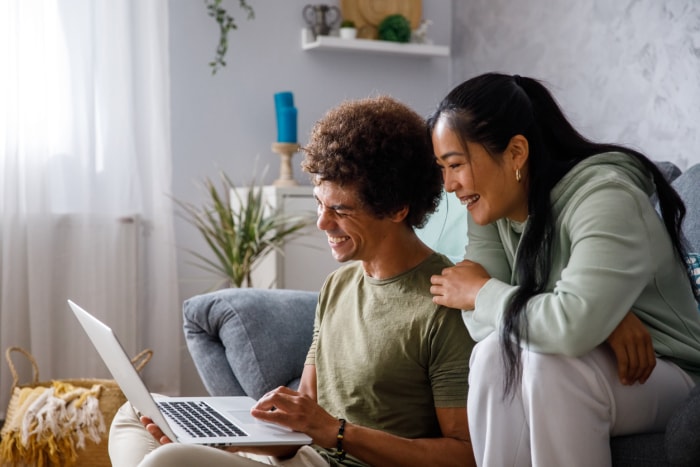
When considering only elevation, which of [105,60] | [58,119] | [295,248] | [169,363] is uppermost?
[105,60]

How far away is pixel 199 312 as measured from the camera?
225 cm

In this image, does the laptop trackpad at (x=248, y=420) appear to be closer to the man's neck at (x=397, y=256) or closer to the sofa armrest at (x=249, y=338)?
the man's neck at (x=397, y=256)

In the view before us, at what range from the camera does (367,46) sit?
3887 mm

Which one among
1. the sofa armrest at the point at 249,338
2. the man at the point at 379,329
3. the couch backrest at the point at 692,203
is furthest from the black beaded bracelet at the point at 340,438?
the couch backrest at the point at 692,203

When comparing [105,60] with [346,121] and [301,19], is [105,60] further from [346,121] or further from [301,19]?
[346,121]

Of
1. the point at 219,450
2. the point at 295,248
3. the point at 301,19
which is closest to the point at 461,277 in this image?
the point at 219,450

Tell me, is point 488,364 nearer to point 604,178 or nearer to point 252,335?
point 604,178

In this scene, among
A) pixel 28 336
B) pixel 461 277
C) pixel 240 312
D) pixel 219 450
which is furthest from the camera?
pixel 28 336

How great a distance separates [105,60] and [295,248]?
1.01m

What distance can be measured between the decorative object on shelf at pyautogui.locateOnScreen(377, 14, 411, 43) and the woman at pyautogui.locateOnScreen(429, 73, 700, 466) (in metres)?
2.51

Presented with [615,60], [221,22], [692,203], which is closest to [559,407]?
[692,203]

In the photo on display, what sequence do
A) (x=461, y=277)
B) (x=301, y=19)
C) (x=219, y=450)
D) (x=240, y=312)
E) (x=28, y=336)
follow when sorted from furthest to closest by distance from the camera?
(x=301, y=19)
(x=28, y=336)
(x=240, y=312)
(x=461, y=277)
(x=219, y=450)

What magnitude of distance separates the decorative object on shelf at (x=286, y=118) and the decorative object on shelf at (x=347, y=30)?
0.41 metres

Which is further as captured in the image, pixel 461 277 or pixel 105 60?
pixel 105 60
